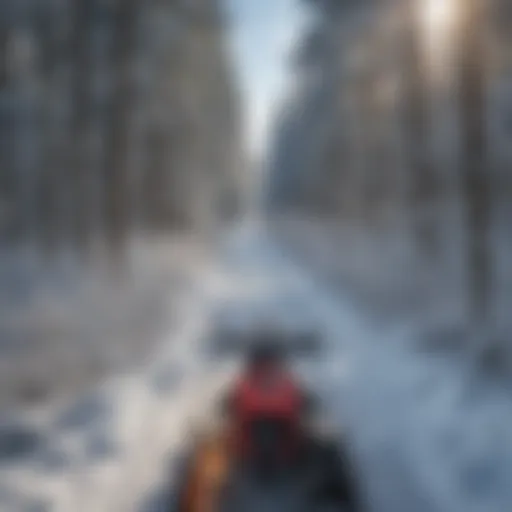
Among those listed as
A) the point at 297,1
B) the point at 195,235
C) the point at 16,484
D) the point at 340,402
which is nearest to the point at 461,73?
the point at 297,1

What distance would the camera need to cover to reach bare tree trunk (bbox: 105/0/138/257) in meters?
7.25

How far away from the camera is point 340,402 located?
180 inches

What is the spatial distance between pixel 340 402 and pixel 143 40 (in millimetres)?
4820

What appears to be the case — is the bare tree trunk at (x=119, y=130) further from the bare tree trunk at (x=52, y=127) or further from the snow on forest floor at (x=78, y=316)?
the bare tree trunk at (x=52, y=127)

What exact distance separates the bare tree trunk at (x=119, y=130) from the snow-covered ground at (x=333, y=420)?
2434 mm

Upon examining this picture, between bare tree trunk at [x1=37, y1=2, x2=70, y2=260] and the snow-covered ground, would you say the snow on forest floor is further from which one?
bare tree trunk at [x1=37, y1=2, x2=70, y2=260]

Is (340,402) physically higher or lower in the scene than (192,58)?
lower

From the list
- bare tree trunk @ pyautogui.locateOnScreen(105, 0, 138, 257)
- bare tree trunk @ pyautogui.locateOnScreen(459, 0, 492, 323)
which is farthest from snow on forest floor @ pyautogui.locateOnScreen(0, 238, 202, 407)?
bare tree trunk @ pyautogui.locateOnScreen(459, 0, 492, 323)

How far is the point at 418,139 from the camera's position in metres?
7.35

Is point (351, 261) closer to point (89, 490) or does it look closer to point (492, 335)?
point (492, 335)

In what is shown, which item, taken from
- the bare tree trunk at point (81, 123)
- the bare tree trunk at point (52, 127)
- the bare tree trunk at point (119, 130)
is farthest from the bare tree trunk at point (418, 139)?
the bare tree trunk at point (52, 127)

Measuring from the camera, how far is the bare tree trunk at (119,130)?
7.25 metres

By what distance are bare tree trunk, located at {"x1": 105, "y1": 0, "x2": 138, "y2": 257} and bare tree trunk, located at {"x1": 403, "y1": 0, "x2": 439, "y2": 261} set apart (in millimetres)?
2702

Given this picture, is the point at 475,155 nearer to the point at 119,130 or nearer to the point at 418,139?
the point at 418,139
